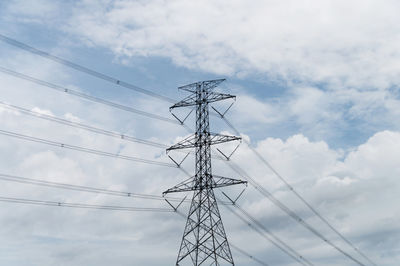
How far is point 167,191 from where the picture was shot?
48.8 m

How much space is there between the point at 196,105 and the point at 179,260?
1593cm

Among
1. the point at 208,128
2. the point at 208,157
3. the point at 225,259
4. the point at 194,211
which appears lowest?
the point at 225,259

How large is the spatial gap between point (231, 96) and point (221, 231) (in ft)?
44.6

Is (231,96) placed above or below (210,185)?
above

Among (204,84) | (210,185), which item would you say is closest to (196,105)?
(204,84)

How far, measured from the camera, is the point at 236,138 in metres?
48.8

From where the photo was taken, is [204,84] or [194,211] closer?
[194,211]

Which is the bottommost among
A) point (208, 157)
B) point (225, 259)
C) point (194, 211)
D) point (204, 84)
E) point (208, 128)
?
point (225, 259)

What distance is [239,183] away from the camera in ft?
156

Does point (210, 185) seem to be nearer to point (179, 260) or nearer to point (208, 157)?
point (208, 157)

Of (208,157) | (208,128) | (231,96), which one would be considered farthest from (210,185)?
(231,96)

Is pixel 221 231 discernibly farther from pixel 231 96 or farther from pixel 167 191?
pixel 231 96

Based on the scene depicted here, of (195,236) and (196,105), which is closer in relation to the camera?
(195,236)

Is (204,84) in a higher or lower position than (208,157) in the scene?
higher
